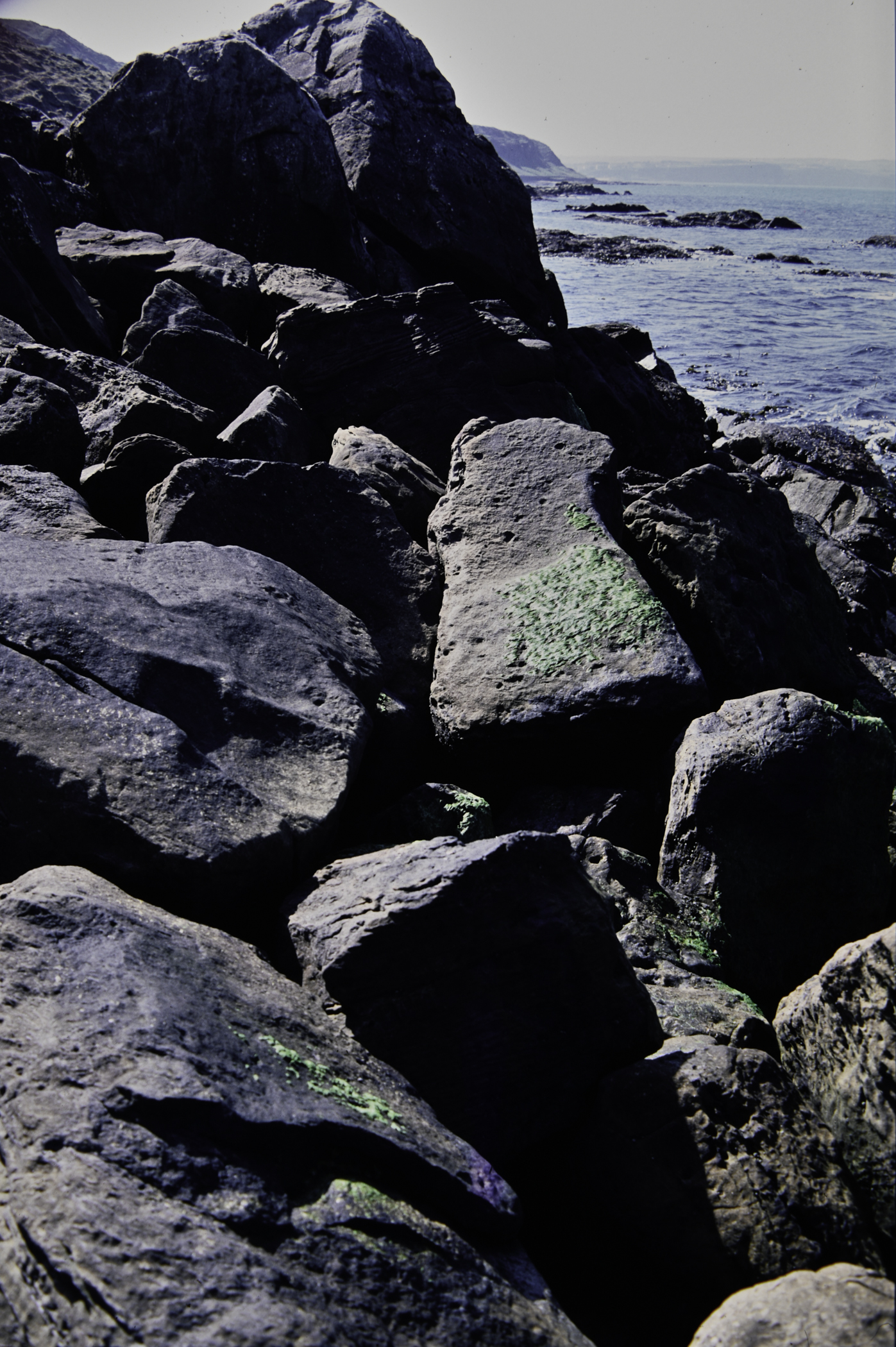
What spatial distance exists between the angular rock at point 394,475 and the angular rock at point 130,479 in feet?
4.63

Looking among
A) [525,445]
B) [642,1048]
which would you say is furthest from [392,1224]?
[525,445]

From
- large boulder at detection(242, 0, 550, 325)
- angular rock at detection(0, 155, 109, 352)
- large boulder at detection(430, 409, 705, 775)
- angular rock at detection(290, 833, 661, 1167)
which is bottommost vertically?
angular rock at detection(290, 833, 661, 1167)

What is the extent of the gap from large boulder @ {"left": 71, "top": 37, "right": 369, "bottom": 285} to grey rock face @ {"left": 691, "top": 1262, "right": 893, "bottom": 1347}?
40.8 ft

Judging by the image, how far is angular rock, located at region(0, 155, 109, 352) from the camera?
8812 mm

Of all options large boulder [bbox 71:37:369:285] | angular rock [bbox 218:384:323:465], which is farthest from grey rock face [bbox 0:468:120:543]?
large boulder [bbox 71:37:369:285]

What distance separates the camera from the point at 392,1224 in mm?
2537

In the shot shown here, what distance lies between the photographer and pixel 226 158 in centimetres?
1259

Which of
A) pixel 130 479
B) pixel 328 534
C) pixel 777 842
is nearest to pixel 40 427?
pixel 130 479

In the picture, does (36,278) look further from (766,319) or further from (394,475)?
(766,319)

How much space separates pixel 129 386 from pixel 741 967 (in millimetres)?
6053

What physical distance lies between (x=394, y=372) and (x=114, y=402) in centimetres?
283

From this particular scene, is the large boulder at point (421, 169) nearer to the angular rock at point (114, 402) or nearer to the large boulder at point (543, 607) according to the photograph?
the angular rock at point (114, 402)

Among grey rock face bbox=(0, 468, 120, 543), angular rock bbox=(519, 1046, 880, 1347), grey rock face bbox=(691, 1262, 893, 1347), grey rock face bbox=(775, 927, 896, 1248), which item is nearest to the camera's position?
grey rock face bbox=(691, 1262, 893, 1347)

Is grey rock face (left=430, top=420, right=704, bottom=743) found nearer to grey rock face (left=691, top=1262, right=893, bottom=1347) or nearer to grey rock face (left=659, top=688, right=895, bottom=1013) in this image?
grey rock face (left=659, top=688, right=895, bottom=1013)
